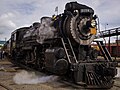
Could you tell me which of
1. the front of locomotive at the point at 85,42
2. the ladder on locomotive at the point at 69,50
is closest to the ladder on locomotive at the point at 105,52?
the front of locomotive at the point at 85,42

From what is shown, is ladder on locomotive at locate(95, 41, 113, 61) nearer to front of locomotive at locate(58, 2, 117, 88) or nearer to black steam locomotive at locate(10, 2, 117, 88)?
black steam locomotive at locate(10, 2, 117, 88)

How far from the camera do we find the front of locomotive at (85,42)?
27.2ft

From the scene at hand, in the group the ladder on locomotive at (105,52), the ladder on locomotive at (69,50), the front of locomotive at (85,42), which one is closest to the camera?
the front of locomotive at (85,42)

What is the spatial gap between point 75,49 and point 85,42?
0.56m

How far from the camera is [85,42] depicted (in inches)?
382

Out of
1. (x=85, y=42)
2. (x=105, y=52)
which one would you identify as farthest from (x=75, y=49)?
(x=105, y=52)

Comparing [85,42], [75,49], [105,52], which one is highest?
[85,42]

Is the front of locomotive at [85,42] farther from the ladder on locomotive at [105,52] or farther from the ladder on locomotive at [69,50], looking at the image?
the ladder on locomotive at [105,52]

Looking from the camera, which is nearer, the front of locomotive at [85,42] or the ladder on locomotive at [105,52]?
the front of locomotive at [85,42]

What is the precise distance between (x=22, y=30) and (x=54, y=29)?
7054mm

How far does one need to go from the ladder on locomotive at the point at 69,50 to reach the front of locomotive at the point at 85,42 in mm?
230

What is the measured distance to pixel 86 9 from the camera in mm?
9562

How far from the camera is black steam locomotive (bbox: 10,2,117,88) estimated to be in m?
8.34

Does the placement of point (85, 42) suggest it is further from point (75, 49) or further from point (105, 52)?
point (105, 52)
